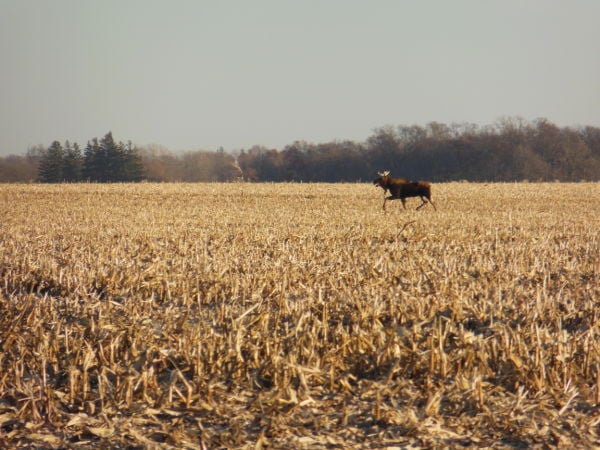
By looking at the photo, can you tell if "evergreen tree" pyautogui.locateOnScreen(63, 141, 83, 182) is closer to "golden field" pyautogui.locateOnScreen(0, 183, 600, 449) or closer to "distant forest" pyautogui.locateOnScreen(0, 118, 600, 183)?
"distant forest" pyautogui.locateOnScreen(0, 118, 600, 183)

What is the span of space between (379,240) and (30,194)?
74.1 feet

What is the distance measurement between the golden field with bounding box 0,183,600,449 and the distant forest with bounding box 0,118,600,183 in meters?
54.8

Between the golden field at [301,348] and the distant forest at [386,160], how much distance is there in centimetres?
5475

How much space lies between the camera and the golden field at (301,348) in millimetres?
3943

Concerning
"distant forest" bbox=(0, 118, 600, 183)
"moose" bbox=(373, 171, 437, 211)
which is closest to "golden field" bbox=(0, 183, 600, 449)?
"moose" bbox=(373, 171, 437, 211)

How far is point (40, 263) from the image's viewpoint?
920 cm

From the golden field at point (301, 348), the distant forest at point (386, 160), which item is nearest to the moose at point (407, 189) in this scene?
the golden field at point (301, 348)

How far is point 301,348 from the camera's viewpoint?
4945mm

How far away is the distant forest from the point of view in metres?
66.5

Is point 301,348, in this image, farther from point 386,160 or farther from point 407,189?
point 386,160

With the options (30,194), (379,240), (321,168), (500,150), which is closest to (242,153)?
(321,168)

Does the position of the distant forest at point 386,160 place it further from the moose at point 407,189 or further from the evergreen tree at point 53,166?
the moose at point 407,189

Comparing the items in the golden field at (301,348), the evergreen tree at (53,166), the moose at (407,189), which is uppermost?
the evergreen tree at (53,166)

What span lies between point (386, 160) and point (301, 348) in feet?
229
